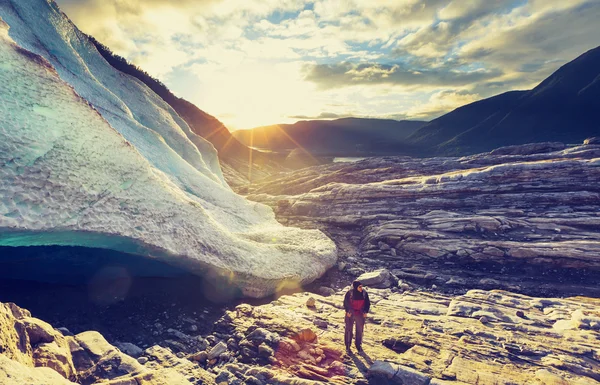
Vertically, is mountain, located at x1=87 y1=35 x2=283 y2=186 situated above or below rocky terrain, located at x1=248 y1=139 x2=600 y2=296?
above

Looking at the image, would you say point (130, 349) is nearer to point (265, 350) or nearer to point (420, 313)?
point (265, 350)

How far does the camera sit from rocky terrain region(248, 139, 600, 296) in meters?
18.3

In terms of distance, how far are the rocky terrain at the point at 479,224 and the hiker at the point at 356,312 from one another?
9695mm

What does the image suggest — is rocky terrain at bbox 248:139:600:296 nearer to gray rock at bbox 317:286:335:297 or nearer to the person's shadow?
gray rock at bbox 317:286:335:297

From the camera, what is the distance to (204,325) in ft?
41.9

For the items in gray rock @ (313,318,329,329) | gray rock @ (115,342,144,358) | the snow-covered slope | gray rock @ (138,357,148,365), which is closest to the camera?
gray rock @ (138,357,148,365)

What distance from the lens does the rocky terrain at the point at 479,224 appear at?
60.0 feet

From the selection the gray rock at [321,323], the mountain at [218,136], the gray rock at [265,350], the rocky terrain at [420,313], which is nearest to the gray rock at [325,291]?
the rocky terrain at [420,313]

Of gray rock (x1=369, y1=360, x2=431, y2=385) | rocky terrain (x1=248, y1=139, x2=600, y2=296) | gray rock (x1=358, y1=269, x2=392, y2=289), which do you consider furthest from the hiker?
rocky terrain (x1=248, y1=139, x2=600, y2=296)

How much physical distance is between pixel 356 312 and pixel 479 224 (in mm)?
15736

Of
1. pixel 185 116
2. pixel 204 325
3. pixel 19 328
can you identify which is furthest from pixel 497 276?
pixel 185 116

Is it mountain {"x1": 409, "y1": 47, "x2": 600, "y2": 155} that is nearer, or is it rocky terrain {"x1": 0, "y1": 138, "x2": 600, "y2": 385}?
rocky terrain {"x1": 0, "y1": 138, "x2": 600, "y2": 385}

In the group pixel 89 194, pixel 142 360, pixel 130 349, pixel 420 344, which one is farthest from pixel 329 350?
pixel 89 194

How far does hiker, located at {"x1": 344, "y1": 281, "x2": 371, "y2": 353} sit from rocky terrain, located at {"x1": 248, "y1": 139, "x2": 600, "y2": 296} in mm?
9695
